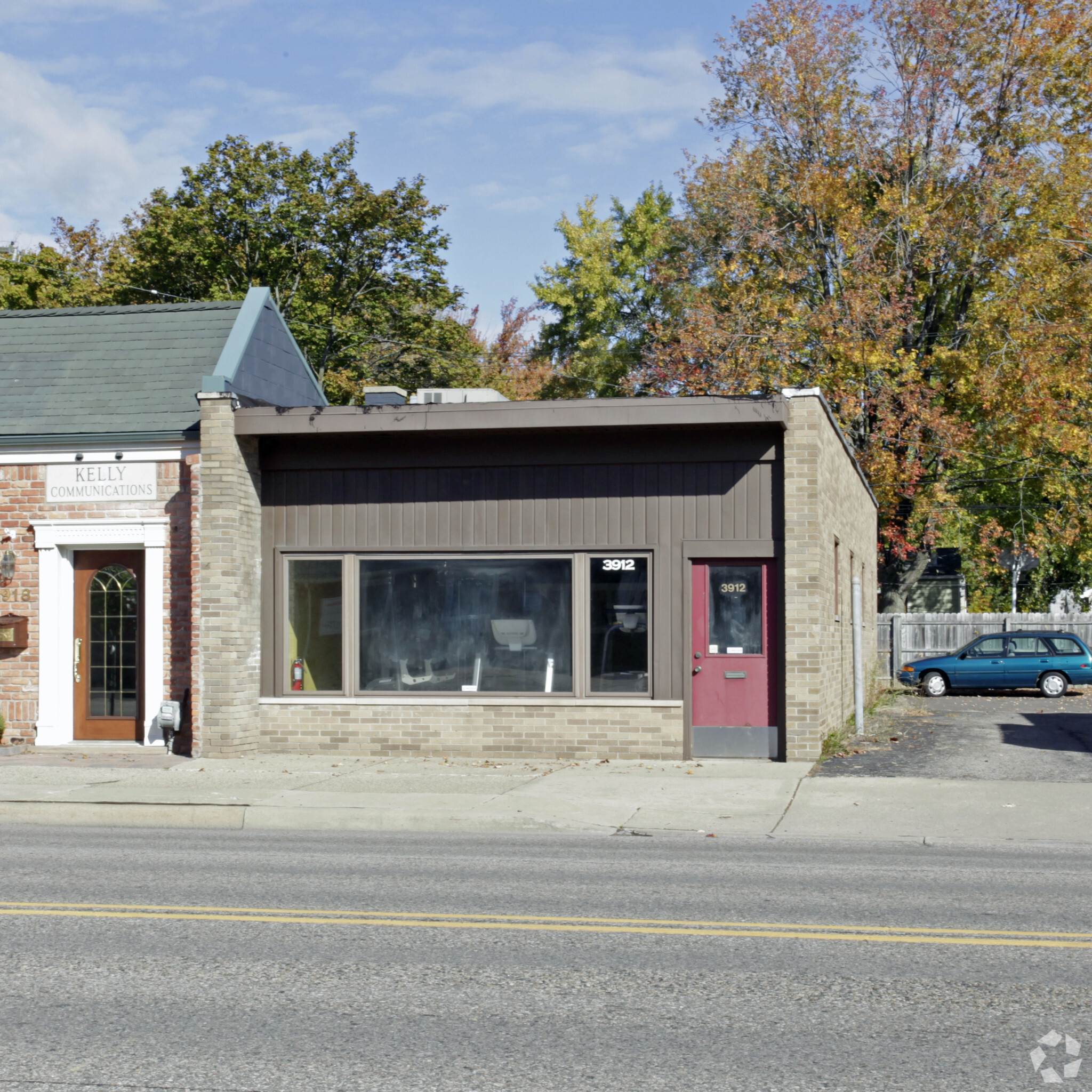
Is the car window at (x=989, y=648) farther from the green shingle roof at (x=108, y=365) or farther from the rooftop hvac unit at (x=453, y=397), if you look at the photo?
the green shingle roof at (x=108, y=365)

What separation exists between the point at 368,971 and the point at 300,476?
1040 cm

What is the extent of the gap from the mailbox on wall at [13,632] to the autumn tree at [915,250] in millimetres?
20517

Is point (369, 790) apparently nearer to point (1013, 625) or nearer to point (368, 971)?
point (368, 971)

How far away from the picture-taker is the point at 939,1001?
5.73 meters

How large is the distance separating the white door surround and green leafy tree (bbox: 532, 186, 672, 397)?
99.2 ft

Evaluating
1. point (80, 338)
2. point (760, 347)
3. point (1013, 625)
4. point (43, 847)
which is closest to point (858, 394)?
point (760, 347)

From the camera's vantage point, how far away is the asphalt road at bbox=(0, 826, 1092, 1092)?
16.0ft

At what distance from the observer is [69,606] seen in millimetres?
16172

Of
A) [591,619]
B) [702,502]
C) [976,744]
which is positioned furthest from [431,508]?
[976,744]

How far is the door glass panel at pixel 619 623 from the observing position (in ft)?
50.1

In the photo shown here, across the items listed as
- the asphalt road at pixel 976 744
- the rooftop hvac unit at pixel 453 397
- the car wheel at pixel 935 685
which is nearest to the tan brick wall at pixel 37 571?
the rooftop hvac unit at pixel 453 397

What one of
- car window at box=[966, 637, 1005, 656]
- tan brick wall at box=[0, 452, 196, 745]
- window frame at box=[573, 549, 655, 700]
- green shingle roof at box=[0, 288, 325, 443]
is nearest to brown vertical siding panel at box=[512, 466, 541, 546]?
window frame at box=[573, 549, 655, 700]

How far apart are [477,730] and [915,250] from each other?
75.9 ft

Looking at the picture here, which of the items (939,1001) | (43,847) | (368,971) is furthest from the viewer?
(43,847)
